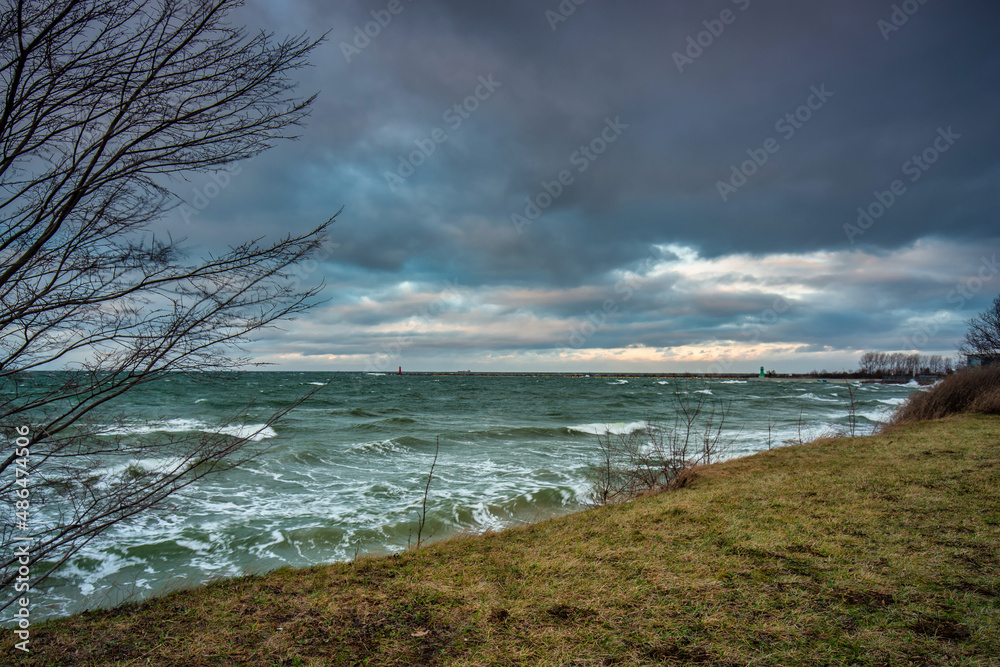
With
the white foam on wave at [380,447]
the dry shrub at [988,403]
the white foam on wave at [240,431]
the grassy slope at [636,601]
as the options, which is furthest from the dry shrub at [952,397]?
the white foam on wave at [240,431]

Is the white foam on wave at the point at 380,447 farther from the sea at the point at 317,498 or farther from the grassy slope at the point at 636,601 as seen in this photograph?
the grassy slope at the point at 636,601

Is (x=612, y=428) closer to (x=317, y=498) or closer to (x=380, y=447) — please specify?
(x=380, y=447)

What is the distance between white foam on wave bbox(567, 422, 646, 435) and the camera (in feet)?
59.5

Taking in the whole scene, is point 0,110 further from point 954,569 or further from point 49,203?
point 954,569

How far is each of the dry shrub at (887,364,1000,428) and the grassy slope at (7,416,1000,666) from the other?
10939 millimetres

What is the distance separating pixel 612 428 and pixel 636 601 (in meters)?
16.1

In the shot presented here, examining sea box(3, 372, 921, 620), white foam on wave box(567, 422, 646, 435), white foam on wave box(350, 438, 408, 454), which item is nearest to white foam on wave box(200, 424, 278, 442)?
Result: sea box(3, 372, 921, 620)

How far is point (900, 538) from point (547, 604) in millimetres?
3232

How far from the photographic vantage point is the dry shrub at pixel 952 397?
44.4 ft

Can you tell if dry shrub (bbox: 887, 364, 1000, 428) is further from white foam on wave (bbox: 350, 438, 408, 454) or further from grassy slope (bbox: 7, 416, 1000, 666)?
white foam on wave (bbox: 350, 438, 408, 454)

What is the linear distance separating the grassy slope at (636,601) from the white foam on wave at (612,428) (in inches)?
508

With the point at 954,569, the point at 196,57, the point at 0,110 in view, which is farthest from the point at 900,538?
the point at 0,110

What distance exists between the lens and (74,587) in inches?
207

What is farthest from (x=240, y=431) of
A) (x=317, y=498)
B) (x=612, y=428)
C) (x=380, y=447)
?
(x=612, y=428)
